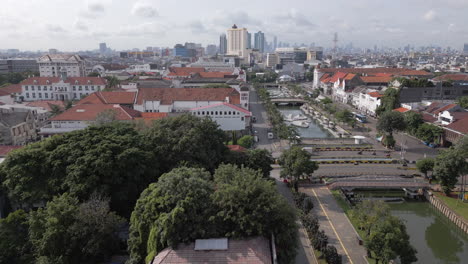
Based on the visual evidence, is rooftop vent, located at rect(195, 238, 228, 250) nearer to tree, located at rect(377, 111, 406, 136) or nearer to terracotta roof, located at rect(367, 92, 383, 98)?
tree, located at rect(377, 111, 406, 136)

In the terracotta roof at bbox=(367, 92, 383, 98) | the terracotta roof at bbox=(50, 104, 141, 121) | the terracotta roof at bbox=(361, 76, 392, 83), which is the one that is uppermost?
the terracotta roof at bbox=(361, 76, 392, 83)

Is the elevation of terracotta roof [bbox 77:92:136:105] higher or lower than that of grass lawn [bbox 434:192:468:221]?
higher

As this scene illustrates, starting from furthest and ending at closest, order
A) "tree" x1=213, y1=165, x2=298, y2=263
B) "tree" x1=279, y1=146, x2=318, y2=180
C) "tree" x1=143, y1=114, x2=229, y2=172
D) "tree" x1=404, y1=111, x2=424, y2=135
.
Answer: "tree" x1=404, y1=111, x2=424, y2=135
"tree" x1=279, y1=146, x2=318, y2=180
"tree" x1=143, y1=114, x2=229, y2=172
"tree" x1=213, y1=165, x2=298, y2=263

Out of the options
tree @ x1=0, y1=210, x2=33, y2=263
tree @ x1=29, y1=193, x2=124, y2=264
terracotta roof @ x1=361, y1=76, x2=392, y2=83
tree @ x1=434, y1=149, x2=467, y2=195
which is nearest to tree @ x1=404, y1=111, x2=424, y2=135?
tree @ x1=434, y1=149, x2=467, y2=195

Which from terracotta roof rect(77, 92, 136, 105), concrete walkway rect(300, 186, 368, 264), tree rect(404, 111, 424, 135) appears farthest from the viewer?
terracotta roof rect(77, 92, 136, 105)

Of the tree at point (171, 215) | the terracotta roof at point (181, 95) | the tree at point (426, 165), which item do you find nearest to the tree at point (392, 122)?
the tree at point (426, 165)

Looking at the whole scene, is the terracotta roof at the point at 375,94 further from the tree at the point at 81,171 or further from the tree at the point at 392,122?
the tree at the point at 81,171
